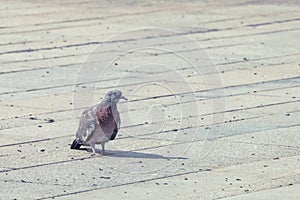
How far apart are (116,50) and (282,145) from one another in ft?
16.5

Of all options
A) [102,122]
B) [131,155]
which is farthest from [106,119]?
[131,155]

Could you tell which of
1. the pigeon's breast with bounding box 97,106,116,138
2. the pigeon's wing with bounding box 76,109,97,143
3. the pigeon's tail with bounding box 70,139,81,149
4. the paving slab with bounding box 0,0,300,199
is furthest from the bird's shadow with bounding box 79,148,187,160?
the pigeon's breast with bounding box 97,106,116,138

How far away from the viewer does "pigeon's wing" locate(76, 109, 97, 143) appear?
7.68 m

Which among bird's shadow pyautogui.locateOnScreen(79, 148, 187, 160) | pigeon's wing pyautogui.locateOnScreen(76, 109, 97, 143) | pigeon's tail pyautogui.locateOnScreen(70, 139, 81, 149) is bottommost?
bird's shadow pyautogui.locateOnScreen(79, 148, 187, 160)

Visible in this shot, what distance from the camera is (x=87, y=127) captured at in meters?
7.70

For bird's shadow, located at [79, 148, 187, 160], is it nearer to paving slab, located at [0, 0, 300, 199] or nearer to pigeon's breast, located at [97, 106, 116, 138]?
paving slab, located at [0, 0, 300, 199]

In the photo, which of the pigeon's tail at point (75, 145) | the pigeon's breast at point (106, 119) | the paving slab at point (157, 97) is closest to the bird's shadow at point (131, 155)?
the paving slab at point (157, 97)

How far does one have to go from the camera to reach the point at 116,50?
1299cm

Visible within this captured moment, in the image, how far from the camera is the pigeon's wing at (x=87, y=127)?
25.2ft

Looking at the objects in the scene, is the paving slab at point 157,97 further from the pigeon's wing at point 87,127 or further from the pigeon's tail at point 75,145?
the pigeon's wing at point 87,127

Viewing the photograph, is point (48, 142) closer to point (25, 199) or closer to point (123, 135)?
point (123, 135)

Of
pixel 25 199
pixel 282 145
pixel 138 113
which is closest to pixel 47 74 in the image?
pixel 138 113

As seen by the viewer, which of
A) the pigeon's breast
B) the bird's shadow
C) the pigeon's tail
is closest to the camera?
the pigeon's breast

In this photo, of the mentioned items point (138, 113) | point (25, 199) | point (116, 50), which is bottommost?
point (25, 199)
